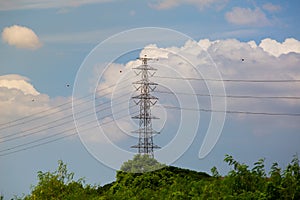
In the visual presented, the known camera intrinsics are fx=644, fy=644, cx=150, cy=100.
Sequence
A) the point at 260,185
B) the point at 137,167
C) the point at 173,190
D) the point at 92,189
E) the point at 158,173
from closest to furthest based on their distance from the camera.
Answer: the point at 260,185, the point at 173,190, the point at 92,189, the point at 158,173, the point at 137,167

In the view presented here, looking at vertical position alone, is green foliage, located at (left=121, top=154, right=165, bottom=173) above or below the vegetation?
above

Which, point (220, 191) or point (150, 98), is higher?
point (150, 98)

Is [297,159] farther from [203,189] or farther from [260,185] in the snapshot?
[203,189]

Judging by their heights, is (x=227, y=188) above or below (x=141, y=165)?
below

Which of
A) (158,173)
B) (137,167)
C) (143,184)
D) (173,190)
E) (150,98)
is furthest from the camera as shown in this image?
(150,98)

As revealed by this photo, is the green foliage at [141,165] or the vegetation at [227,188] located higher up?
the green foliage at [141,165]

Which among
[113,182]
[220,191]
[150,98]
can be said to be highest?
[150,98]

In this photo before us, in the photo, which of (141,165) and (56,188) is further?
(141,165)

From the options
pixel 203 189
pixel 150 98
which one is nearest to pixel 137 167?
pixel 150 98

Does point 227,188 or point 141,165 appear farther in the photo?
point 141,165

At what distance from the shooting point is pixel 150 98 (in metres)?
46.1

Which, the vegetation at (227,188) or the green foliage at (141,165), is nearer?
the vegetation at (227,188)

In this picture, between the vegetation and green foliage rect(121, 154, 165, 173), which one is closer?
the vegetation

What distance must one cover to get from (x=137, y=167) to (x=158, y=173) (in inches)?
196
